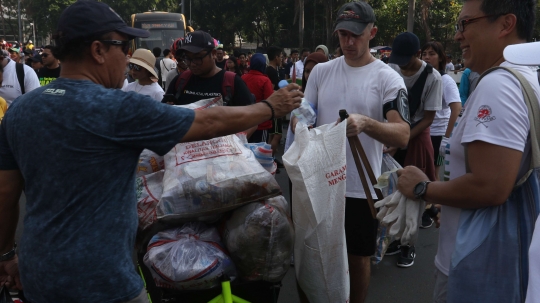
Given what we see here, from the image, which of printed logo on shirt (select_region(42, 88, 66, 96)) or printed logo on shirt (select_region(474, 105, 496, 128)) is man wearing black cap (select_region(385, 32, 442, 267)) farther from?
printed logo on shirt (select_region(42, 88, 66, 96))

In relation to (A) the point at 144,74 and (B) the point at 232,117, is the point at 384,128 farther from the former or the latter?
(A) the point at 144,74

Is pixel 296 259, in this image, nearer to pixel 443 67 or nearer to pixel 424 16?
pixel 443 67

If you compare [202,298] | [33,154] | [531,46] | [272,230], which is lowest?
[202,298]

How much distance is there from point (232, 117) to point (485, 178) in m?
0.94

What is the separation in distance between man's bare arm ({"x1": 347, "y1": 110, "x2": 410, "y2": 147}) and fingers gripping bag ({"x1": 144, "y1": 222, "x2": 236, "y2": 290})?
0.89 m

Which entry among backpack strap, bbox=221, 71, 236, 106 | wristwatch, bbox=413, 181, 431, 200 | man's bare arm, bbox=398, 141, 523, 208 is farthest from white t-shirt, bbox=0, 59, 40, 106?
man's bare arm, bbox=398, 141, 523, 208

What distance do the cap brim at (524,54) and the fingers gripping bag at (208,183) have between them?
136cm

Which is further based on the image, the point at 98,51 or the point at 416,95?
the point at 416,95

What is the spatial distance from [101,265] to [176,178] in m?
0.73

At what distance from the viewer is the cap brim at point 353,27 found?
2854 millimetres

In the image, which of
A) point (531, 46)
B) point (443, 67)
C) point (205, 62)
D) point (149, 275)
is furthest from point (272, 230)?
point (443, 67)

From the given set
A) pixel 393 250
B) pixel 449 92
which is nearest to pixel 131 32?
pixel 393 250

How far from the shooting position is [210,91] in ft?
12.8

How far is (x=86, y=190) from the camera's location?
1.68 meters
